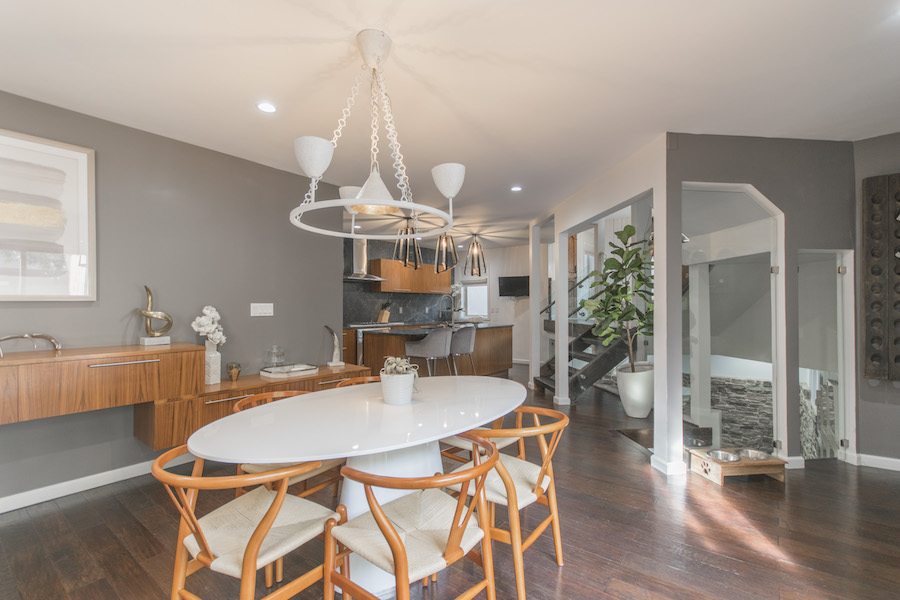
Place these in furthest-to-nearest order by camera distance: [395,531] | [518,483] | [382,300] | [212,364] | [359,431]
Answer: [382,300]
[212,364]
[518,483]
[359,431]
[395,531]

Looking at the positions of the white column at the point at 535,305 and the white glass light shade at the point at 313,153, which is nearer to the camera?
the white glass light shade at the point at 313,153

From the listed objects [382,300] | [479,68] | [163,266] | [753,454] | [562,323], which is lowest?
[753,454]

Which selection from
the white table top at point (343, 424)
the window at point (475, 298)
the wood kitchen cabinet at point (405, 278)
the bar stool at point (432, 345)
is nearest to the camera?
the white table top at point (343, 424)

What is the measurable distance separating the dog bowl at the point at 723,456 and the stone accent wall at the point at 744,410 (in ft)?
0.62

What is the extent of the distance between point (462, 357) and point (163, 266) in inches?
169

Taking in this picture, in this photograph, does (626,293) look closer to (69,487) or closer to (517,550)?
(517,550)

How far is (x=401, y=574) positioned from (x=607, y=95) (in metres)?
2.66

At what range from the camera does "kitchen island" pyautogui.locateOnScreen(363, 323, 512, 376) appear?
570 cm

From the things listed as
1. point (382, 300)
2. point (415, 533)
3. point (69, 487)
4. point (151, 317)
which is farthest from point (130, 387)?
point (382, 300)

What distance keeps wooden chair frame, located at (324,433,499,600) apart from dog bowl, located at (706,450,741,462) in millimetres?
2439

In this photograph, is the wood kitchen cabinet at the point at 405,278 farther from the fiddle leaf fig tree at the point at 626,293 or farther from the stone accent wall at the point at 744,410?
the stone accent wall at the point at 744,410

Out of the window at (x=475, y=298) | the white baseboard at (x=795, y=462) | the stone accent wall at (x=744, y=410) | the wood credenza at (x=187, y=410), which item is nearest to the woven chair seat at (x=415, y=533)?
the wood credenza at (x=187, y=410)

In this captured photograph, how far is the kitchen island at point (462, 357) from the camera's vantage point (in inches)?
225

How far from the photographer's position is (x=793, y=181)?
3234mm
